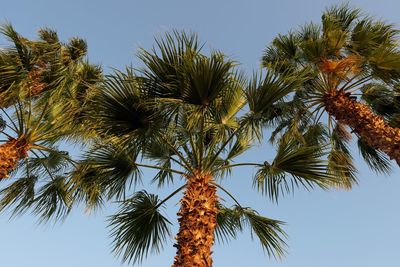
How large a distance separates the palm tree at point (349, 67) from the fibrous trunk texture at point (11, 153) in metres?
5.07

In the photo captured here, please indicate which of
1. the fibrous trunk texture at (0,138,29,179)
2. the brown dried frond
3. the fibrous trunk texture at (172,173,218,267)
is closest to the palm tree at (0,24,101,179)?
the fibrous trunk texture at (0,138,29,179)

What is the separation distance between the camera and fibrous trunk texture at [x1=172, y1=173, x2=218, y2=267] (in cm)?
519

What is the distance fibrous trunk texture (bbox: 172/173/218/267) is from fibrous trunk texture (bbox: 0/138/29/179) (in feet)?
10.4

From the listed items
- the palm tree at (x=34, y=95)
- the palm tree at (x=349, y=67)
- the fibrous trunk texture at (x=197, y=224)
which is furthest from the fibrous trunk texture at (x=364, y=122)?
the palm tree at (x=34, y=95)

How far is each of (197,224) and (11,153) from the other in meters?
3.67

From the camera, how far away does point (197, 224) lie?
18.1 feet

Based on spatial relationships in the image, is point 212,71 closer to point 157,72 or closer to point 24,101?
point 157,72

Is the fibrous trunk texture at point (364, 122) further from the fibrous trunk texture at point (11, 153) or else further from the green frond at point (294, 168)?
the fibrous trunk texture at point (11, 153)

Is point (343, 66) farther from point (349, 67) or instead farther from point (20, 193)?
point (20, 193)

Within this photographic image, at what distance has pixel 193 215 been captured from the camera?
5.63m

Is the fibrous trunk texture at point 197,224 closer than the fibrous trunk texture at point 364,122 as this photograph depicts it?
Yes

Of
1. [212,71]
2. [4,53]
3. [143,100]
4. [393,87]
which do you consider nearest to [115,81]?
[143,100]

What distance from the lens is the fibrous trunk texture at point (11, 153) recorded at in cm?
677

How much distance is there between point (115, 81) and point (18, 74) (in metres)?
2.62
